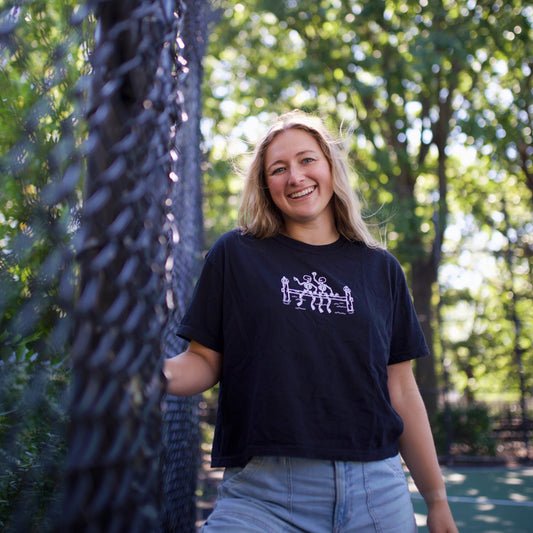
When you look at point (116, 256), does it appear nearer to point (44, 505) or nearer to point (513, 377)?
point (44, 505)

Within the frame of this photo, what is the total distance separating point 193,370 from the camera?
66.5 inches

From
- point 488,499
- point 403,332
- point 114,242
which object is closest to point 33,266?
point 114,242

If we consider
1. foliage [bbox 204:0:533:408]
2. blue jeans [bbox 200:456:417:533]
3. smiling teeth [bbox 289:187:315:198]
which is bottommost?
blue jeans [bbox 200:456:417:533]

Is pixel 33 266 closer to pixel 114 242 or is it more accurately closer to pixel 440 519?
pixel 114 242

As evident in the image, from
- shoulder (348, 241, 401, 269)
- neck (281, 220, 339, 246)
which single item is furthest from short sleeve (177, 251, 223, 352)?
shoulder (348, 241, 401, 269)

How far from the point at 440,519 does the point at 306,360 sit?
787mm

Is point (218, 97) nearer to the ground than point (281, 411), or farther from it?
farther from it

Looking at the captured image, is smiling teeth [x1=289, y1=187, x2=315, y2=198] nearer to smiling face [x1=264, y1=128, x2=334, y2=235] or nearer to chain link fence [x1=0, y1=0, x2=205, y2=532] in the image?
smiling face [x1=264, y1=128, x2=334, y2=235]

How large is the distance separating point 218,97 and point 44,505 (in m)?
11.5

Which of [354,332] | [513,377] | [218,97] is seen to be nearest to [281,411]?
[354,332]

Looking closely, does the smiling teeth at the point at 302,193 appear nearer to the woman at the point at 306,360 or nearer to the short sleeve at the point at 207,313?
the woman at the point at 306,360

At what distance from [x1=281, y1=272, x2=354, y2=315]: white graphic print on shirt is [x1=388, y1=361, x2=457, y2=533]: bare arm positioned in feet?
1.45

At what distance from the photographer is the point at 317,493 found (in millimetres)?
1600

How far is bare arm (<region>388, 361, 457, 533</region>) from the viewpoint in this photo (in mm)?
1936
